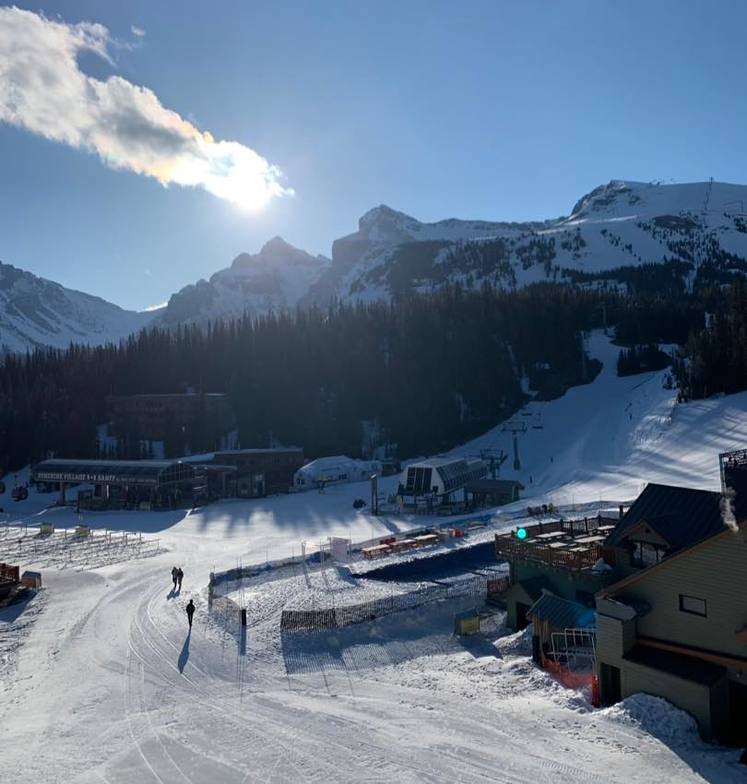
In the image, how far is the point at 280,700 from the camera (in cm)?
1822

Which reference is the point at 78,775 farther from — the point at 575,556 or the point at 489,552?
the point at 489,552

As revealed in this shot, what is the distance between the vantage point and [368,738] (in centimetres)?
1541

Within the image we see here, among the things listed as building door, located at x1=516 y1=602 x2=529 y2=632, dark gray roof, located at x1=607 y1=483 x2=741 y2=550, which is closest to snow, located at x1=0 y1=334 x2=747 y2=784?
building door, located at x1=516 y1=602 x2=529 y2=632

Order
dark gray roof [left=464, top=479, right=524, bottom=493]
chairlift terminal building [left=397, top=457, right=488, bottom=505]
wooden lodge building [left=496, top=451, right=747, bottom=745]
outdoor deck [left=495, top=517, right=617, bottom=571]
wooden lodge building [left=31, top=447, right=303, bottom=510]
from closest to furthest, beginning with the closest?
wooden lodge building [left=496, top=451, right=747, bottom=745] < outdoor deck [left=495, top=517, right=617, bottom=571] < dark gray roof [left=464, top=479, right=524, bottom=493] < chairlift terminal building [left=397, top=457, right=488, bottom=505] < wooden lodge building [left=31, top=447, right=303, bottom=510]

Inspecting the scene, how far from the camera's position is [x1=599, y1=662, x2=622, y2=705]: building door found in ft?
59.7

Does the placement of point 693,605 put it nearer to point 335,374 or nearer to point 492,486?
point 492,486

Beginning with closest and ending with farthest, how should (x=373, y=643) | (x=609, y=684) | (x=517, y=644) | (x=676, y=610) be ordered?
(x=676, y=610)
(x=609, y=684)
(x=517, y=644)
(x=373, y=643)

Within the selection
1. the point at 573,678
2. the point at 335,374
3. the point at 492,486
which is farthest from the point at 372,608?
the point at 335,374

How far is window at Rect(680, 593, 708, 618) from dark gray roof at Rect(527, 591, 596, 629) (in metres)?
4.68

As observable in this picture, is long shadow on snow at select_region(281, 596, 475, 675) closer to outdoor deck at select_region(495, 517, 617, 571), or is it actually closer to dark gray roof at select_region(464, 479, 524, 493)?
outdoor deck at select_region(495, 517, 617, 571)

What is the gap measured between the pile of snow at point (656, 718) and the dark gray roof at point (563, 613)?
4.79 meters

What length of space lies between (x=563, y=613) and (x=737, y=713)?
666 cm

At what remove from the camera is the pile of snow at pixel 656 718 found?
15406mm

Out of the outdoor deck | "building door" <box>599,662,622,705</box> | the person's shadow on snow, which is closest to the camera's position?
"building door" <box>599,662,622,705</box>
